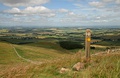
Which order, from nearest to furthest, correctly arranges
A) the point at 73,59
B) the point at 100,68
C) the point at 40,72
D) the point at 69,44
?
the point at 100,68
the point at 40,72
the point at 73,59
the point at 69,44

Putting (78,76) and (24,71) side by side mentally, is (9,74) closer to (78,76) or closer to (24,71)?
(24,71)

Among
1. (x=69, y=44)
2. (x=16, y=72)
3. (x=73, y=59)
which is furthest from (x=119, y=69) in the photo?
(x=69, y=44)

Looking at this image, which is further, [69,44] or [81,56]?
[69,44]

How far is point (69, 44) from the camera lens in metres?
114

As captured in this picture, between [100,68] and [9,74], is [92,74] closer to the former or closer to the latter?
[100,68]

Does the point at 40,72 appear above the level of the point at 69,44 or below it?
above

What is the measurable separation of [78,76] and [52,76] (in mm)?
1300

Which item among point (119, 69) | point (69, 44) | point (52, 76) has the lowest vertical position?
point (69, 44)

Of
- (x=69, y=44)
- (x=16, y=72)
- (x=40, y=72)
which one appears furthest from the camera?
(x=69, y=44)

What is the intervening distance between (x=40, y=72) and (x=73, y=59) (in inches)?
84.5

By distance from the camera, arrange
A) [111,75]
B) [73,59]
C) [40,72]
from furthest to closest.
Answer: [73,59]
[40,72]
[111,75]

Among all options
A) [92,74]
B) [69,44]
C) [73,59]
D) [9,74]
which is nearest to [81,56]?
[73,59]

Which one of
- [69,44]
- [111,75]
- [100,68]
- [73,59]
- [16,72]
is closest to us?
[111,75]

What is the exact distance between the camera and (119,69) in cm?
698
